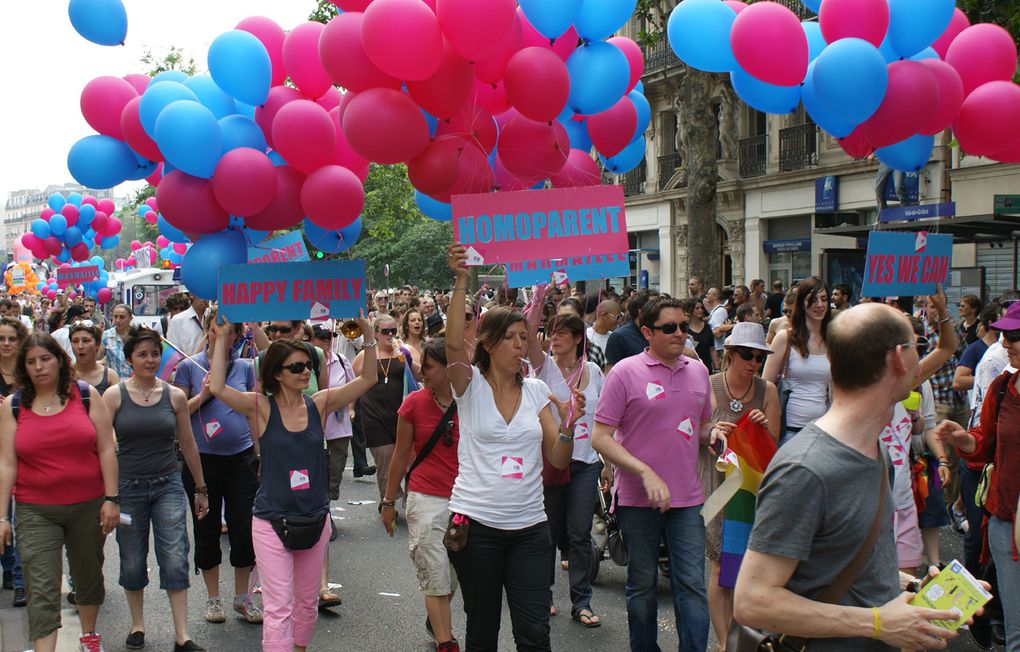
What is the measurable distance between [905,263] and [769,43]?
1.70m

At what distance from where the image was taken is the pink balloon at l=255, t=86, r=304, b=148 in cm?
677

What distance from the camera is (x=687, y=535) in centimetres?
486

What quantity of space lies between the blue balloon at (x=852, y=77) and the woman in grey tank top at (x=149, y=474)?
Answer: 445cm

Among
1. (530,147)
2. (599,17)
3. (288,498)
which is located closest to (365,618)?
(288,498)

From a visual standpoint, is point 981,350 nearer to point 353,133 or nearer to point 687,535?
point 687,535

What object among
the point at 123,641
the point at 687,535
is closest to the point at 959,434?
the point at 687,535

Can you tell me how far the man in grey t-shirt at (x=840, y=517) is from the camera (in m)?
2.33

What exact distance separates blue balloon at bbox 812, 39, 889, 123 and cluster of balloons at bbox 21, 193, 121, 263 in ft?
61.4

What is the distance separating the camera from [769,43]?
6258 mm

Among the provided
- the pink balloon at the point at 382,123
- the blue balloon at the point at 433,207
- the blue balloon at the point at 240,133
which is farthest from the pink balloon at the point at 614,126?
the blue balloon at the point at 240,133

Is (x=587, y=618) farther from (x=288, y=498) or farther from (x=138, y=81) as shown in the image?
(x=138, y=81)

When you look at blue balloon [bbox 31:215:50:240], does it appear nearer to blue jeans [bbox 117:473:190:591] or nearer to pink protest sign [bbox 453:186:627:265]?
blue jeans [bbox 117:473:190:591]

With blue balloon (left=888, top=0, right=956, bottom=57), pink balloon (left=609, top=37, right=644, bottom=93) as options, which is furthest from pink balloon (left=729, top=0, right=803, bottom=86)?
pink balloon (left=609, top=37, right=644, bottom=93)

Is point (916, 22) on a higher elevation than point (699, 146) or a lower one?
lower
